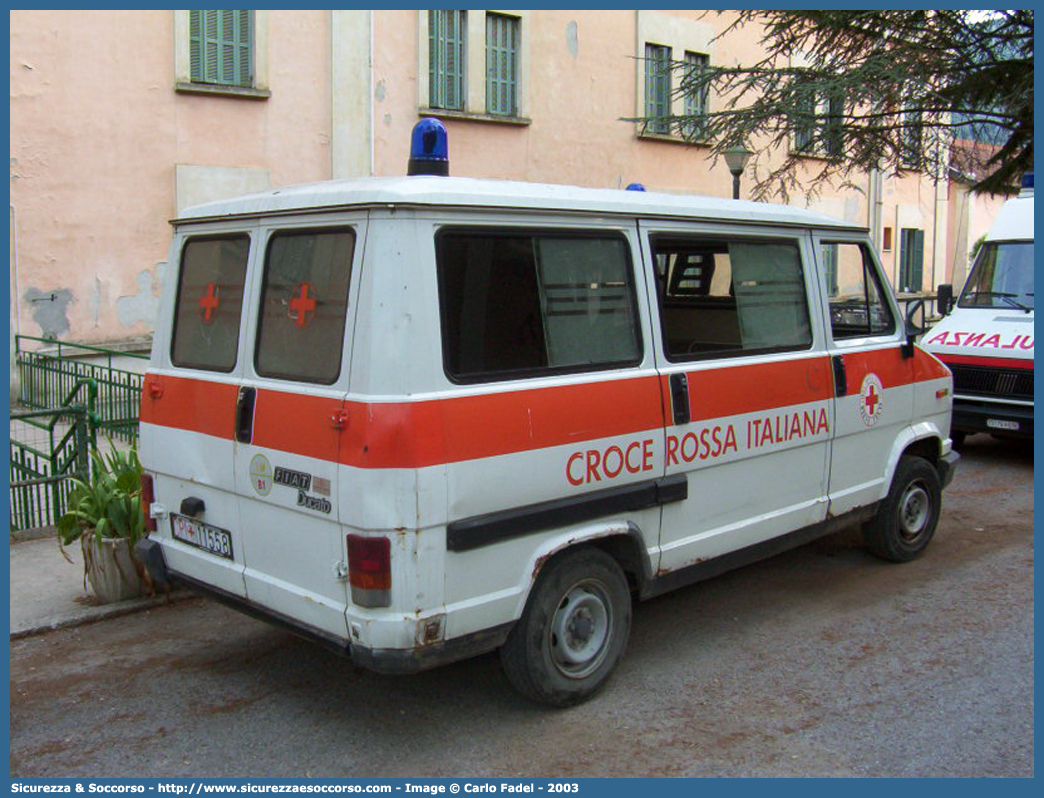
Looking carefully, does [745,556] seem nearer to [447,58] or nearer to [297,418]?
[297,418]

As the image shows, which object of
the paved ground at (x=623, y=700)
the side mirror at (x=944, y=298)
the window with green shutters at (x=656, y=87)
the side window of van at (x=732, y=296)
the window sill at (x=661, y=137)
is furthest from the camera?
the window sill at (x=661, y=137)

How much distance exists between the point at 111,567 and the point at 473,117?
36.9ft

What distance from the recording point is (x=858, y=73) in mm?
11727

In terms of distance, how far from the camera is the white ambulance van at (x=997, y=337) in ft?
31.3

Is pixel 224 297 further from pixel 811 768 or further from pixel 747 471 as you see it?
pixel 811 768

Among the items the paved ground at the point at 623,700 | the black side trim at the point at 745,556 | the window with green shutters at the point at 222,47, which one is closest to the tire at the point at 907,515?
the black side trim at the point at 745,556

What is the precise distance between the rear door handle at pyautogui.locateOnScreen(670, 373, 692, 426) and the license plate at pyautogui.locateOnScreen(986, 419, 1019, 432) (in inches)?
240

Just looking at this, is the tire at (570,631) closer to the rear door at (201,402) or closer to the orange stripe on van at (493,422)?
the orange stripe on van at (493,422)

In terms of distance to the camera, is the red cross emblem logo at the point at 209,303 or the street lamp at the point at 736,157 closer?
the red cross emblem logo at the point at 209,303

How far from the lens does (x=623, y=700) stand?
15.1 feet

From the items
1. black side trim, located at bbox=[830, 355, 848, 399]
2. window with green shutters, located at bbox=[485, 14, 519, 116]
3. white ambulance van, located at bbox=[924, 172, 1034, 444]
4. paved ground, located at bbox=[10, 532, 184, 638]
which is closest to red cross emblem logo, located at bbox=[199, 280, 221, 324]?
paved ground, located at bbox=[10, 532, 184, 638]

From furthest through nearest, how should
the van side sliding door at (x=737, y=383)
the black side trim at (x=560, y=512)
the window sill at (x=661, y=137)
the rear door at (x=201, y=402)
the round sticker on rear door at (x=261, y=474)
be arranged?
the window sill at (x=661, y=137) < the van side sliding door at (x=737, y=383) < the rear door at (x=201, y=402) < the round sticker on rear door at (x=261, y=474) < the black side trim at (x=560, y=512)

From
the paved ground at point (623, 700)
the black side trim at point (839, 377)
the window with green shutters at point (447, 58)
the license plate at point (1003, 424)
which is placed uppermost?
the window with green shutters at point (447, 58)

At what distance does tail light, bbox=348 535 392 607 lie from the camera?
372 centimetres
